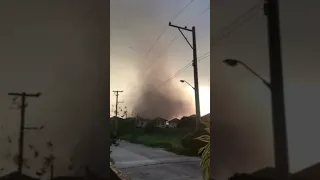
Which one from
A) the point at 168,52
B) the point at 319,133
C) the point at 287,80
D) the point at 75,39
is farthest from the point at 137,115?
the point at 319,133

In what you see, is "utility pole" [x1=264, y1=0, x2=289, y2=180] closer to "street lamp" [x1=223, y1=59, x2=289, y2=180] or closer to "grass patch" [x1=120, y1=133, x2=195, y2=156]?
"street lamp" [x1=223, y1=59, x2=289, y2=180]

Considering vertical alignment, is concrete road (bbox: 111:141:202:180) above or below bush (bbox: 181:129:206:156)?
below

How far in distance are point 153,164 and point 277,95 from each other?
0.95 meters

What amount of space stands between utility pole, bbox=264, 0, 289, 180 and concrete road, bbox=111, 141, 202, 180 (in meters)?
0.79

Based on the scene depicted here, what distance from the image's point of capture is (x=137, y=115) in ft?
6.31

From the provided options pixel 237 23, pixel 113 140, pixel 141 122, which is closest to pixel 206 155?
pixel 141 122

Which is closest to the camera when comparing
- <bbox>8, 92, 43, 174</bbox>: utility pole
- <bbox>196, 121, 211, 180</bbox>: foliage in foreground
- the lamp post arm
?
the lamp post arm

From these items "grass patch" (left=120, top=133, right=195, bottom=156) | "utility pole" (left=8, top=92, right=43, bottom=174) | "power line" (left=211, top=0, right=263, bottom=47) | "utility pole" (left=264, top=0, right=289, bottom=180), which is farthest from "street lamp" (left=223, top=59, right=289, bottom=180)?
"utility pole" (left=8, top=92, right=43, bottom=174)

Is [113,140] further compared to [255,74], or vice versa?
[113,140]

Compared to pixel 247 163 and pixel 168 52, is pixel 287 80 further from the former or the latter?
pixel 168 52

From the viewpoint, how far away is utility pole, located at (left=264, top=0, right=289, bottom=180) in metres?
1.14

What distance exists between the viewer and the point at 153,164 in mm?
1941

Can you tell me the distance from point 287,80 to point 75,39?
0.95 metres

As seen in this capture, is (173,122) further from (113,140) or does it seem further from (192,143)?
(113,140)
